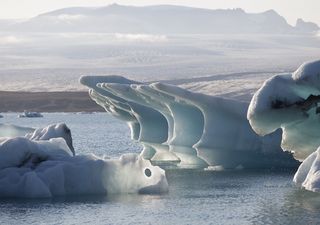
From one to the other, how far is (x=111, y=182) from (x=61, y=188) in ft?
3.90

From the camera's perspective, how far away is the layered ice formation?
2147 cm

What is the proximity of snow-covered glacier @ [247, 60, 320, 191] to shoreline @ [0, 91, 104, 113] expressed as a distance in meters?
90.0

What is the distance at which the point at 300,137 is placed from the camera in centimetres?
2295

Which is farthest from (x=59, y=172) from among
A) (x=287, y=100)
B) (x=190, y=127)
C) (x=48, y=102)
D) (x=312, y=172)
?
(x=48, y=102)

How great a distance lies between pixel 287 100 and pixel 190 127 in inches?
398

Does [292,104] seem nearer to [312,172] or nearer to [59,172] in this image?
[312,172]

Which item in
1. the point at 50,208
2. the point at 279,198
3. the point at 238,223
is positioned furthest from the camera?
the point at 279,198

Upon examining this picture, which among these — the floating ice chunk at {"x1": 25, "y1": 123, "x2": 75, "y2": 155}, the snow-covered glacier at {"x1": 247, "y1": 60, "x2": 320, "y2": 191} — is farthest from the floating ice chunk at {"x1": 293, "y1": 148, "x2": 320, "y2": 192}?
the floating ice chunk at {"x1": 25, "y1": 123, "x2": 75, "y2": 155}

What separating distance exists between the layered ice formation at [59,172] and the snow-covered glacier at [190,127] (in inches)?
242

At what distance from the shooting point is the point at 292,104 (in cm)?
2077

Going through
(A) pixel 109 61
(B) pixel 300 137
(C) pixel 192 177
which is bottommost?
(A) pixel 109 61

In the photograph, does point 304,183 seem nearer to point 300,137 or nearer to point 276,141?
point 300,137

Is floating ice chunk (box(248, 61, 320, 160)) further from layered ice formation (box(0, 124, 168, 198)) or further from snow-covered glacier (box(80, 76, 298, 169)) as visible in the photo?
snow-covered glacier (box(80, 76, 298, 169))

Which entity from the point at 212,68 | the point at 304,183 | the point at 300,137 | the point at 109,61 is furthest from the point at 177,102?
the point at 109,61
